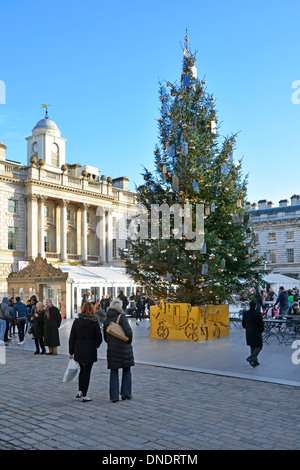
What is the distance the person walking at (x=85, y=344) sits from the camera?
24.3 ft

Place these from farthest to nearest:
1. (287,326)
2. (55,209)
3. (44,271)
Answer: (55,209)
(44,271)
(287,326)

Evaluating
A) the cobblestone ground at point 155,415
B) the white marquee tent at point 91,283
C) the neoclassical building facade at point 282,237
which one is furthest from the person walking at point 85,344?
the neoclassical building facade at point 282,237

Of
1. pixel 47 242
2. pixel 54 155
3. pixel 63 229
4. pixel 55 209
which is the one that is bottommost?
pixel 47 242

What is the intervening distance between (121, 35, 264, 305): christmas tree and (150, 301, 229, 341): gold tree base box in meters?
0.60

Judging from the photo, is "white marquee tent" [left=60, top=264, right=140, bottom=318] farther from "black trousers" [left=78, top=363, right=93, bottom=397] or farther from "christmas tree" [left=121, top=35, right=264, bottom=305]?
"black trousers" [left=78, top=363, right=93, bottom=397]

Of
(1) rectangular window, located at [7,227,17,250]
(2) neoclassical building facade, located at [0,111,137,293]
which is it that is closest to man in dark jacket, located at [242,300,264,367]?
(2) neoclassical building facade, located at [0,111,137,293]

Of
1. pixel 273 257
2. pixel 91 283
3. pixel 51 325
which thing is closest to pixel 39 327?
pixel 51 325

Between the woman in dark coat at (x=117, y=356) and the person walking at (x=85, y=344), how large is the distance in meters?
0.23

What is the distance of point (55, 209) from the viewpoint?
50.4m

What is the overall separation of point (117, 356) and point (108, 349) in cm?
21

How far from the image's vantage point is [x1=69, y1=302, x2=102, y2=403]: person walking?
24.3 ft

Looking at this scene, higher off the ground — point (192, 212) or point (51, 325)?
point (192, 212)

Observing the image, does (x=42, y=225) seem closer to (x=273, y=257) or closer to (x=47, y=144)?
(x=47, y=144)
